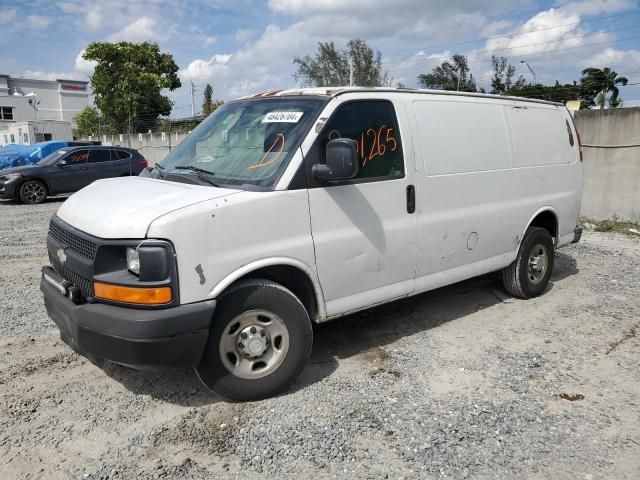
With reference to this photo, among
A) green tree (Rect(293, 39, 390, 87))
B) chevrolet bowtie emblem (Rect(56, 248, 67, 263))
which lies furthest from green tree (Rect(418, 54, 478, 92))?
chevrolet bowtie emblem (Rect(56, 248, 67, 263))

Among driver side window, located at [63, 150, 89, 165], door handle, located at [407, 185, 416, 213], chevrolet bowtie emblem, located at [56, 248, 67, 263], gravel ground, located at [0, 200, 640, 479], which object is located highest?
driver side window, located at [63, 150, 89, 165]

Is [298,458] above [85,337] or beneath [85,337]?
beneath

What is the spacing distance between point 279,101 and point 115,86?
41741mm

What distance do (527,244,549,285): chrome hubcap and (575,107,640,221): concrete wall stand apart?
4.99 m

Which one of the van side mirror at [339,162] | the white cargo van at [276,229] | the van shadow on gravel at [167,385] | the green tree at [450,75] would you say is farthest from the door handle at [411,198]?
the green tree at [450,75]

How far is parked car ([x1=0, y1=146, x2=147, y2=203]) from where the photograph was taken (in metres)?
13.5

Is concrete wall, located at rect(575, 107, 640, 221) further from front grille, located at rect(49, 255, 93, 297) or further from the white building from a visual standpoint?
the white building

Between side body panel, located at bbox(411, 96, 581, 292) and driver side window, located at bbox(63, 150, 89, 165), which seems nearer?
side body panel, located at bbox(411, 96, 581, 292)

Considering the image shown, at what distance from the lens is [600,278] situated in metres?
6.71

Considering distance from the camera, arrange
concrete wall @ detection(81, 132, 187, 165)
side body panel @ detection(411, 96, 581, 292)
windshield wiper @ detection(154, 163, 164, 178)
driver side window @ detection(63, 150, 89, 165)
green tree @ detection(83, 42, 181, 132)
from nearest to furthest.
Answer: windshield wiper @ detection(154, 163, 164, 178)
side body panel @ detection(411, 96, 581, 292)
driver side window @ detection(63, 150, 89, 165)
concrete wall @ detection(81, 132, 187, 165)
green tree @ detection(83, 42, 181, 132)

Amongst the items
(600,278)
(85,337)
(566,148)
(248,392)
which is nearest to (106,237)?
(85,337)

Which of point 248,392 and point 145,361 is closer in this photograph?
point 145,361

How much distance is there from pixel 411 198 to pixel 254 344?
1713 millimetres

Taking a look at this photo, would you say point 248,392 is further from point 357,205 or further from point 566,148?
point 566,148
